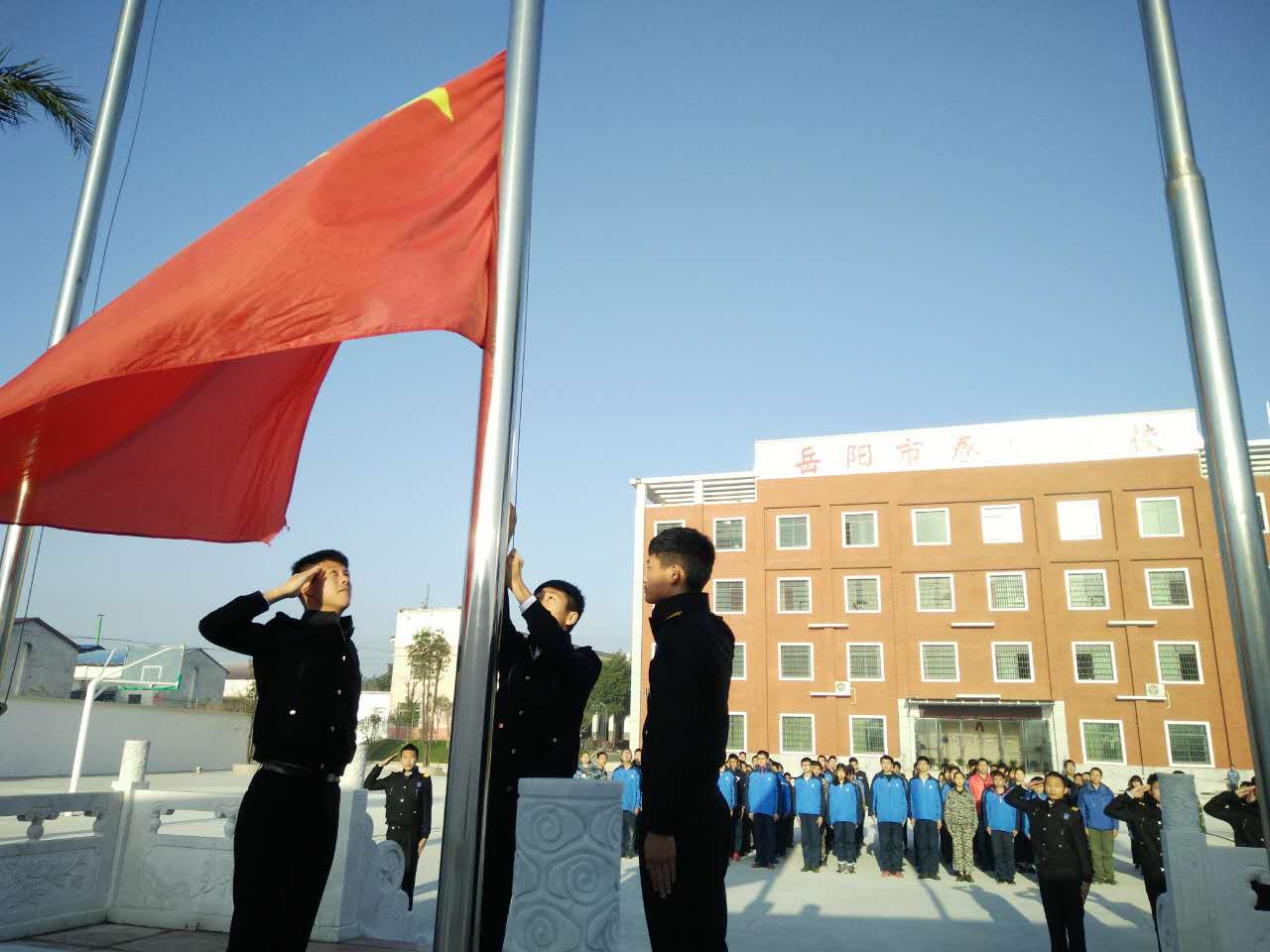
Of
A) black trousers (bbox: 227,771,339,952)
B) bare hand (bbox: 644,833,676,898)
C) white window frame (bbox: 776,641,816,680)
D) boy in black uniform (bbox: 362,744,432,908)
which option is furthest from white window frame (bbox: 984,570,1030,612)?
bare hand (bbox: 644,833,676,898)

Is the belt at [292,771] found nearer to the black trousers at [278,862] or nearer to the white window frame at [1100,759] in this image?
the black trousers at [278,862]

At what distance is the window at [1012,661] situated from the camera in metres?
27.8

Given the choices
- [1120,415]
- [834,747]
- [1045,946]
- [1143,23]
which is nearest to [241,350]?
[1143,23]

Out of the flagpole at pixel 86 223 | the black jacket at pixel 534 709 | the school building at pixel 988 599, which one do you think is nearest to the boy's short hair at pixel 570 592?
the black jacket at pixel 534 709

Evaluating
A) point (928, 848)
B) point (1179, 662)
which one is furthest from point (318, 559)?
point (1179, 662)

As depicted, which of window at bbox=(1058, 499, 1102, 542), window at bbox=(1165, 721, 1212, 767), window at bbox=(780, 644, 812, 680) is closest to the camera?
window at bbox=(1165, 721, 1212, 767)

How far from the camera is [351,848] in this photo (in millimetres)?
5844

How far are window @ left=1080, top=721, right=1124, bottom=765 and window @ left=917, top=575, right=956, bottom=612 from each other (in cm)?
511

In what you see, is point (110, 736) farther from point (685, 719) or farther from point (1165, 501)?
point (1165, 501)

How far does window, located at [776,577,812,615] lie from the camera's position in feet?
101

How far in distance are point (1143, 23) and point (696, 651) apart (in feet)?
8.91

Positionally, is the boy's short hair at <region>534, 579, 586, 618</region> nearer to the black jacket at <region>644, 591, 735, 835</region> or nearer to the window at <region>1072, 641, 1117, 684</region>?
the black jacket at <region>644, 591, 735, 835</region>

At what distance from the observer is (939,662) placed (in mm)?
28734

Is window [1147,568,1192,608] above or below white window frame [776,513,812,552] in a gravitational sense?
below
